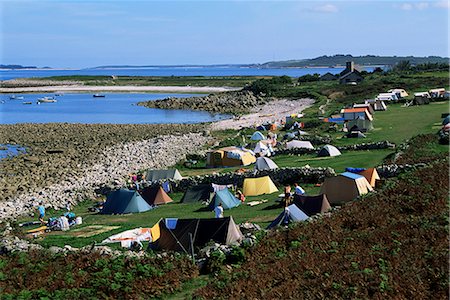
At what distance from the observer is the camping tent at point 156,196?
26.5 metres

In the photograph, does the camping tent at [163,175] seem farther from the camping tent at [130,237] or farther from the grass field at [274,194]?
the camping tent at [130,237]

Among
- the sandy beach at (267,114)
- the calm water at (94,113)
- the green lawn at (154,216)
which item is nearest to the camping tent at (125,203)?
the green lawn at (154,216)

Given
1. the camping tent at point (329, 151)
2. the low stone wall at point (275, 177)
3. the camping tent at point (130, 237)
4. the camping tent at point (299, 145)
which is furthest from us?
the camping tent at point (299, 145)

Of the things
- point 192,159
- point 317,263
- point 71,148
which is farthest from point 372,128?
point 317,263

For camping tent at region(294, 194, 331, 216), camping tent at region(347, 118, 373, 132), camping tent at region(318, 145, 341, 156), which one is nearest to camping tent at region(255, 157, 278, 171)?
camping tent at region(318, 145, 341, 156)

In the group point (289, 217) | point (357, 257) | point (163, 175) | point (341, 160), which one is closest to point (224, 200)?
point (289, 217)

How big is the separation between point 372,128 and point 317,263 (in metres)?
32.1

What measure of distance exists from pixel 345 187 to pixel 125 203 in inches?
359

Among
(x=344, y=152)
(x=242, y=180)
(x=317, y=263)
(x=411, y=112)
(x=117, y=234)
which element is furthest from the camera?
(x=411, y=112)

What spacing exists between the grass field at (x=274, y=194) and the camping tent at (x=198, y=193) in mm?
521

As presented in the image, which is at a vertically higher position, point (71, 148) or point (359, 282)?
point (359, 282)

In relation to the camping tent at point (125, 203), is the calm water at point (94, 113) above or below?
below

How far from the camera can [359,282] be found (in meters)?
10.9

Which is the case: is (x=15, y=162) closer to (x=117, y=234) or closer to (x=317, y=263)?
(x=117, y=234)
